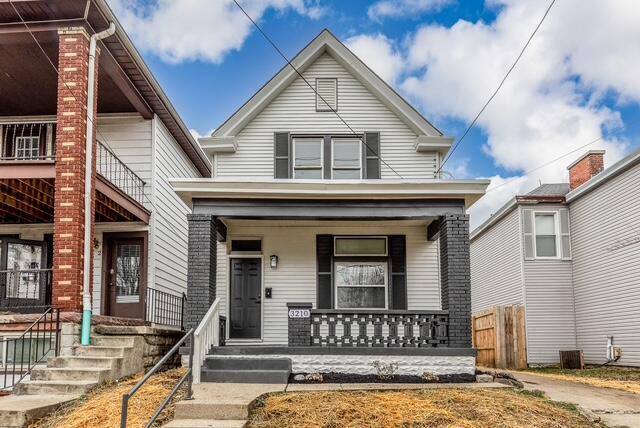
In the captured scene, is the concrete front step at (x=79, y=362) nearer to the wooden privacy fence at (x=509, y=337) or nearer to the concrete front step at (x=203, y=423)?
the concrete front step at (x=203, y=423)

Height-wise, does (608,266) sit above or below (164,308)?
above

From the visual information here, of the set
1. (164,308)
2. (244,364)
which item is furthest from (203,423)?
(164,308)

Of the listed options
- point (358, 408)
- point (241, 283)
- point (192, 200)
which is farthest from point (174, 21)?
point (358, 408)

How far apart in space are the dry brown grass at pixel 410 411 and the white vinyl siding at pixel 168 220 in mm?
6826

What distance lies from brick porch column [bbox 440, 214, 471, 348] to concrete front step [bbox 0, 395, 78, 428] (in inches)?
229

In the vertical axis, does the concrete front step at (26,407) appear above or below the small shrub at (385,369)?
below

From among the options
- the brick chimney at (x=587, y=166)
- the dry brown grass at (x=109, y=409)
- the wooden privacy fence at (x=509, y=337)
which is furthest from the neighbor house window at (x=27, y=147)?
the brick chimney at (x=587, y=166)

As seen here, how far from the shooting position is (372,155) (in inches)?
512

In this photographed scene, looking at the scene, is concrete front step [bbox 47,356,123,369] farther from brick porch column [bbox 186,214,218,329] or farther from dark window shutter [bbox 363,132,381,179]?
dark window shutter [bbox 363,132,381,179]

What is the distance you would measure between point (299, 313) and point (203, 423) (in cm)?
342

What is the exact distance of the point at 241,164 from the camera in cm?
1297

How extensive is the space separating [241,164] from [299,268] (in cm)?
267

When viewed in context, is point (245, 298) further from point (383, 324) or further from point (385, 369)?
point (385, 369)

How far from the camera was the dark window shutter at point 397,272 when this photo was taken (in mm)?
12211
